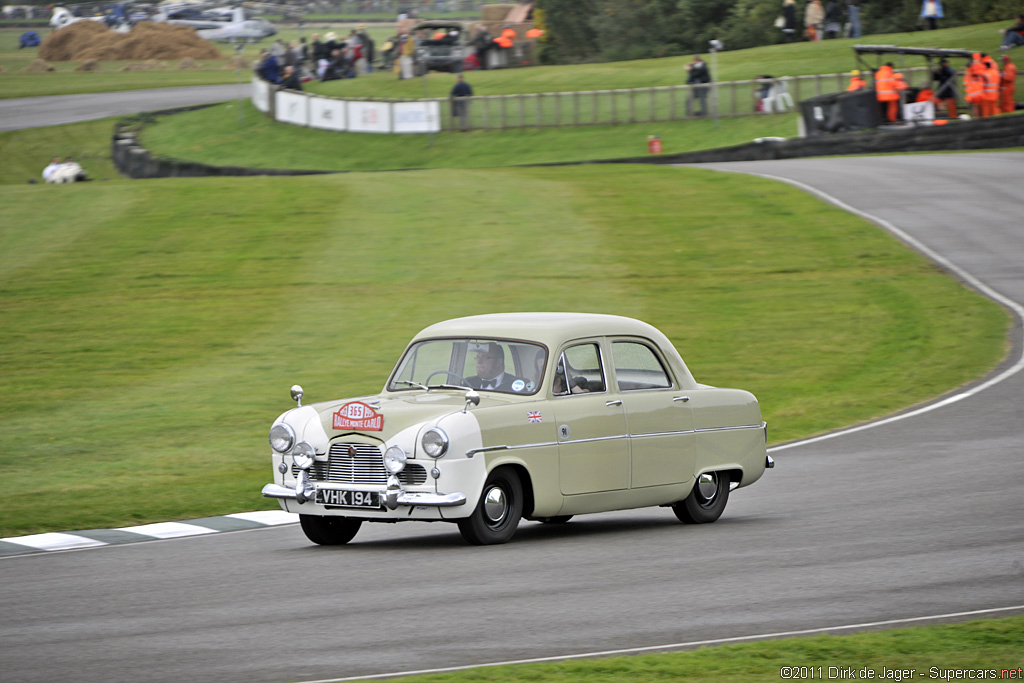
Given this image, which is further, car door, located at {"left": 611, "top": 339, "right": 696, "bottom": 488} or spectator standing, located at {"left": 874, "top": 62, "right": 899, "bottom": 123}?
spectator standing, located at {"left": 874, "top": 62, "right": 899, "bottom": 123}

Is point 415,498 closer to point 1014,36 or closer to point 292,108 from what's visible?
point 292,108

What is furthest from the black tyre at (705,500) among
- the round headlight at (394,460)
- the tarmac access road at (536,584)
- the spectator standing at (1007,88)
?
the spectator standing at (1007,88)

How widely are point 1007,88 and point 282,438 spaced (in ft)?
117

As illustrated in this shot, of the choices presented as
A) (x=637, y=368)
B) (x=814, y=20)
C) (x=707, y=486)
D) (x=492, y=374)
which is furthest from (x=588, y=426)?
(x=814, y=20)

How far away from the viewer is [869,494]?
441 inches

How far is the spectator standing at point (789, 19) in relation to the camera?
65.5 metres

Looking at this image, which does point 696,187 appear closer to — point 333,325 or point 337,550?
point 333,325

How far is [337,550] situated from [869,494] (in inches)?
171

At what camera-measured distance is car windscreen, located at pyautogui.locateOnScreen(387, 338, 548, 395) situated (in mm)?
9922

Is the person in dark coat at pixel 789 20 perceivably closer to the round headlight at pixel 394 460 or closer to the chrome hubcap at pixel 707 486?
the chrome hubcap at pixel 707 486

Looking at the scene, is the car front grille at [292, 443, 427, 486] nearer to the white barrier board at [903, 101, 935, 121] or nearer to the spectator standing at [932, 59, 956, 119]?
the white barrier board at [903, 101, 935, 121]

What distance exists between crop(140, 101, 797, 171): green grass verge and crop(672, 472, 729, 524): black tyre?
33.1m

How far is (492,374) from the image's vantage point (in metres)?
9.99

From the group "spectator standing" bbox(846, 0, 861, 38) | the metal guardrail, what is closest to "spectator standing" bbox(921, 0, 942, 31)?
"spectator standing" bbox(846, 0, 861, 38)
